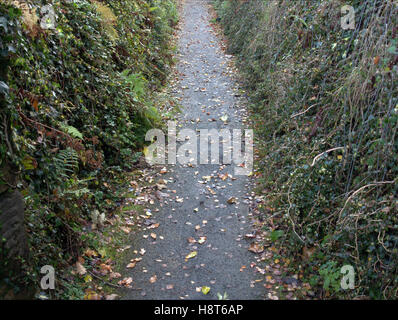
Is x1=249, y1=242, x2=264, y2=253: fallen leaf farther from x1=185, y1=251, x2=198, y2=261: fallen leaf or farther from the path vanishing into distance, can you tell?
x1=185, y1=251, x2=198, y2=261: fallen leaf

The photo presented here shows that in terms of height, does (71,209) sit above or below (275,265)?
above

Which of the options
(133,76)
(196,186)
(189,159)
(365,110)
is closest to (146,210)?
(196,186)

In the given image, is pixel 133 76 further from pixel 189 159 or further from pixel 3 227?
pixel 3 227

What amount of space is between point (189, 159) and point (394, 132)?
404 centimetres

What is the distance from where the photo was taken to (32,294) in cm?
330

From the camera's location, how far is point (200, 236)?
204 inches

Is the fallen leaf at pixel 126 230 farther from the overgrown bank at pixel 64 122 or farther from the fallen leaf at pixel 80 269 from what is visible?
the fallen leaf at pixel 80 269

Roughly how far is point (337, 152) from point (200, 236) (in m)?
2.42

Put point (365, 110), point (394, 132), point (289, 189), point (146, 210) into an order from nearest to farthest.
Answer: point (394, 132) → point (365, 110) → point (289, 189) → point (146, 210)

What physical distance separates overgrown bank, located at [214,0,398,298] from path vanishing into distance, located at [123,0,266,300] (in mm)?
615

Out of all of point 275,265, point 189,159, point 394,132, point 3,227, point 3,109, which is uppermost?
point 3,109

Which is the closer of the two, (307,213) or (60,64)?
(307,213)

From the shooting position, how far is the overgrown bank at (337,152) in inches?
155

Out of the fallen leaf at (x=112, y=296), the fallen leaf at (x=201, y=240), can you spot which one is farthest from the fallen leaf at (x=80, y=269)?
the fallen leaf at (x=201, y=240)
